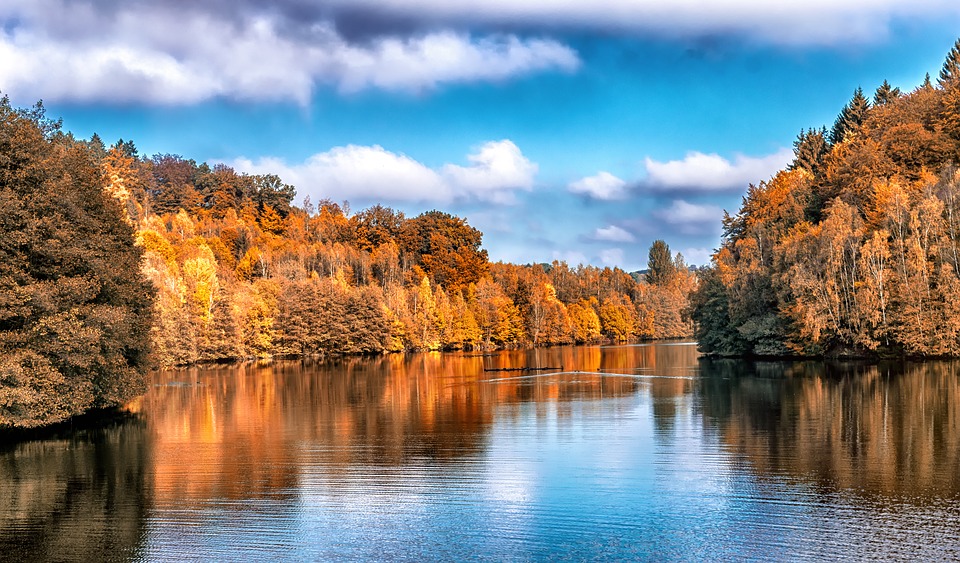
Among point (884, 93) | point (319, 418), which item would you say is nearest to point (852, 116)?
point (884, 93)

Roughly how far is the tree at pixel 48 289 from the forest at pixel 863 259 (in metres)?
50.9

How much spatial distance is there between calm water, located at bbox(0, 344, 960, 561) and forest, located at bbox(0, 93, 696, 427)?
4.12m

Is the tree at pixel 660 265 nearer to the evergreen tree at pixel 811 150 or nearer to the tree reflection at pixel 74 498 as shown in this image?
the evergreen tree at pixel 811 150

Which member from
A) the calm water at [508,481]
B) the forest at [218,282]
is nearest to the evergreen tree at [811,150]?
the forest at [218,282]

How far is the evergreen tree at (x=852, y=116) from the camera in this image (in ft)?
332

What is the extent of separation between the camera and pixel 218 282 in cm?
8600

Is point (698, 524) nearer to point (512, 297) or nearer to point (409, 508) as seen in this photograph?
point (409, 508)

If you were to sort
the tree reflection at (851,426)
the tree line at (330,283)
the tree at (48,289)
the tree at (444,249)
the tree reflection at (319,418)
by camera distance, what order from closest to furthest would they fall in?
the tree reflection at (851,426), the tree reflection at (319,418), the tree at (48,289), the tree line at (330,283), the tree at (444,249)

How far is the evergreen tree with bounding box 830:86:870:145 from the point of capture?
10109 cm

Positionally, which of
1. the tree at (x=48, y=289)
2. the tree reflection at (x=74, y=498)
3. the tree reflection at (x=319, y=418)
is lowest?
the tree reflection at (x=74, y=498)

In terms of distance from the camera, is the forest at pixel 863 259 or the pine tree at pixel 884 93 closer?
the forest at pixel 863 259

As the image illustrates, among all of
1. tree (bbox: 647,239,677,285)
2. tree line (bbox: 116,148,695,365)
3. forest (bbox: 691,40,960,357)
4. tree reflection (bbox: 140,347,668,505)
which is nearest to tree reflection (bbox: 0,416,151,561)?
tree reflection (bbox: 140,347,668,505)

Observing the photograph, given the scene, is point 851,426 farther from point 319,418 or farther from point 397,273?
point 397,273

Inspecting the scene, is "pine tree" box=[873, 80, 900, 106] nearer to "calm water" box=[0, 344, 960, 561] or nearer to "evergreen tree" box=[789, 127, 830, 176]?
"evergreen tree" box=[789, 127, 830, 176]
